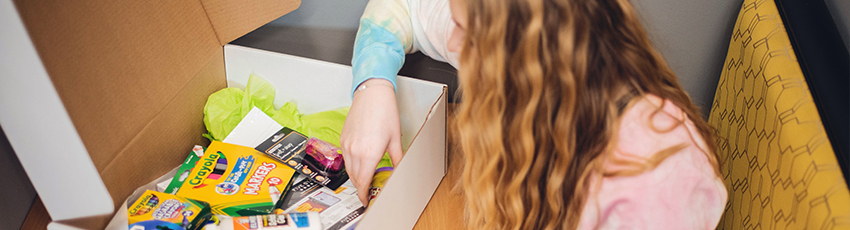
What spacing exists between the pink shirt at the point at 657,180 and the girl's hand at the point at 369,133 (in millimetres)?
313

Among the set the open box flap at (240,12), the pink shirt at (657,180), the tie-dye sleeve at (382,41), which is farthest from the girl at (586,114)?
the open box flap at (240,12)

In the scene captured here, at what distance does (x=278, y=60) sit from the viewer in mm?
919

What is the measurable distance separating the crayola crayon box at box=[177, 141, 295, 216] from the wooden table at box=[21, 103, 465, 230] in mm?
213

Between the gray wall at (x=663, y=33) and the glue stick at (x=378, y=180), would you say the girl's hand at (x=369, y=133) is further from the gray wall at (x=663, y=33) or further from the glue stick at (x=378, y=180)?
the gray wall at (x=663, y=33)

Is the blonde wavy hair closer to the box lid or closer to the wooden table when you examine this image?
the wooden table

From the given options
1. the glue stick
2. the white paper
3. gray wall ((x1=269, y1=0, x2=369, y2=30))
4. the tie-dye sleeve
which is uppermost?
gray wall ((x1=269, y1=0, x2=369, y2=30))

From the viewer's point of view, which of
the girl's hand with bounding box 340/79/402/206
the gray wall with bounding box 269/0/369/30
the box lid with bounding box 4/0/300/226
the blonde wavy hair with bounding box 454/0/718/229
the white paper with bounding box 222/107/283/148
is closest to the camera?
the blonde wavy hair with bounding box 454/0/718/229

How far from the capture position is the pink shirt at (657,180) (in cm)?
50

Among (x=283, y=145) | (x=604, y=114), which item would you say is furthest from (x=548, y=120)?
(x=283, y=145)

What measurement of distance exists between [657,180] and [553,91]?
148 mm

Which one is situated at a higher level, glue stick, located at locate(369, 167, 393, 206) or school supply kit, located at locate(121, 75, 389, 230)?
school supply kit, located at locate(121, 75, 389, 230)

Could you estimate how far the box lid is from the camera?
0.59m

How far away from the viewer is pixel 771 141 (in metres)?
0.64

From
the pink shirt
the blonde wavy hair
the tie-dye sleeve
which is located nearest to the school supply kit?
the tie-dye sleeve
